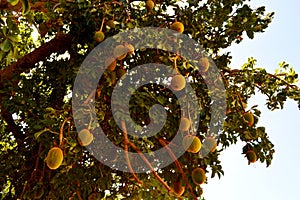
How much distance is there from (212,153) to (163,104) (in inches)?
21.0

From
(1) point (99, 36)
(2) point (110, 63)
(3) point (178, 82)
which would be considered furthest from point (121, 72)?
(3) point (178, 82)

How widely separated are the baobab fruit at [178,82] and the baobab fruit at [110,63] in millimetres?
465

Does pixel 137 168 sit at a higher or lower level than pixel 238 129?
lower

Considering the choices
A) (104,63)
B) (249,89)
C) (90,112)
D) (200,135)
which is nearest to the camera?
(90,112)

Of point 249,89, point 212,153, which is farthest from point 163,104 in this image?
point 249,89

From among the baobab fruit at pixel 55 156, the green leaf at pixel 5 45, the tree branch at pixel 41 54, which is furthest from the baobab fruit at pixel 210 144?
the tree branch at pixel 41 54

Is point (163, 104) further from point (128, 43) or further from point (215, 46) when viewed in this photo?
point (215, 46)

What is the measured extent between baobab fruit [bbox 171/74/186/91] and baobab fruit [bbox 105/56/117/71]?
465 millimetres

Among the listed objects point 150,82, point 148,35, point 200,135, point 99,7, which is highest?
point 99,7

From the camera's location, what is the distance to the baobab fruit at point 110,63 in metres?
2.98

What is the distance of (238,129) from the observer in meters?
3.08

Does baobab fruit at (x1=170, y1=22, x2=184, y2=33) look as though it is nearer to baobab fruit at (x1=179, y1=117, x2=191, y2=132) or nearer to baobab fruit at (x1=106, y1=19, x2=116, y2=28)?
baobab fruit at (x1=106, y1=19, x2=116, y2=28)

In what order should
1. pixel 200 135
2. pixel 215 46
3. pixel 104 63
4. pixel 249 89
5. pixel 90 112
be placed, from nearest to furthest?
pixel 90 112 < pixel 104 63 < pixel 200 135 < pixel 215 46 < pixel 249 89

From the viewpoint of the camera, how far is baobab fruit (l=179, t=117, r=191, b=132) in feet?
9.55
